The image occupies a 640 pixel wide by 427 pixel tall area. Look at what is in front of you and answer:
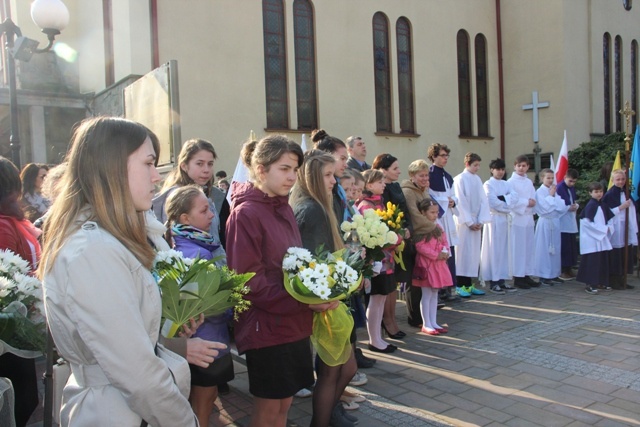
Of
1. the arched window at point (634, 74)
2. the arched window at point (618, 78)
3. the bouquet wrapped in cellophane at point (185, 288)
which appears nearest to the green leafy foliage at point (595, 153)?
the arched window at point (618, 78)

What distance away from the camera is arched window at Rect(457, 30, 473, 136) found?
18.0 m

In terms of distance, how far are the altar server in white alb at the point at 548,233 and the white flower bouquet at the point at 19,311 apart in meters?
8.63

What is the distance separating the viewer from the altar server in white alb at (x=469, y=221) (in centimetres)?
851

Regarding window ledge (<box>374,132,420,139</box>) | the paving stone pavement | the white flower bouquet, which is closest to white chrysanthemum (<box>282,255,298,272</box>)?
the white flower bouquet

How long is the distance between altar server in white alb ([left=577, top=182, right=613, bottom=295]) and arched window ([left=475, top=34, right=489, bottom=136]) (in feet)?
32.6

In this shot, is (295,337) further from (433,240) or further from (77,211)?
(433,240)

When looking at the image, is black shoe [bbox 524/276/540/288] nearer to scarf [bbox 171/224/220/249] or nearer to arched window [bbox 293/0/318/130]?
arched window [bbox 293/0/318/130]

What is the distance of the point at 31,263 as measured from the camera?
3.55 meters

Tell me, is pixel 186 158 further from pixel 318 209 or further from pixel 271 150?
pixel 271 150

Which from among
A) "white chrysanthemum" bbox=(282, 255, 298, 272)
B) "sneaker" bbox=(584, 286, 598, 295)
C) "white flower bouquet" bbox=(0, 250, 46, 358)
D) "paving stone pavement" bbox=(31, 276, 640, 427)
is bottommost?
"paving stone pavement" bbox=(31, 276, 640, 427)

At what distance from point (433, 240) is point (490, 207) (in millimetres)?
3218

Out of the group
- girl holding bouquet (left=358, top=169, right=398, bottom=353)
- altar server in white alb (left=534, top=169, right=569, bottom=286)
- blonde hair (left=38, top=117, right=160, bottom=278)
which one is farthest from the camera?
altar server in white alb (left=534, top=169, right=569, bottom=286)

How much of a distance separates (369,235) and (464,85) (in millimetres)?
15360

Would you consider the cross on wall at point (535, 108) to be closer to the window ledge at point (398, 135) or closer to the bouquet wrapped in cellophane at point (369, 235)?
the window ledge at point (398, 135)
